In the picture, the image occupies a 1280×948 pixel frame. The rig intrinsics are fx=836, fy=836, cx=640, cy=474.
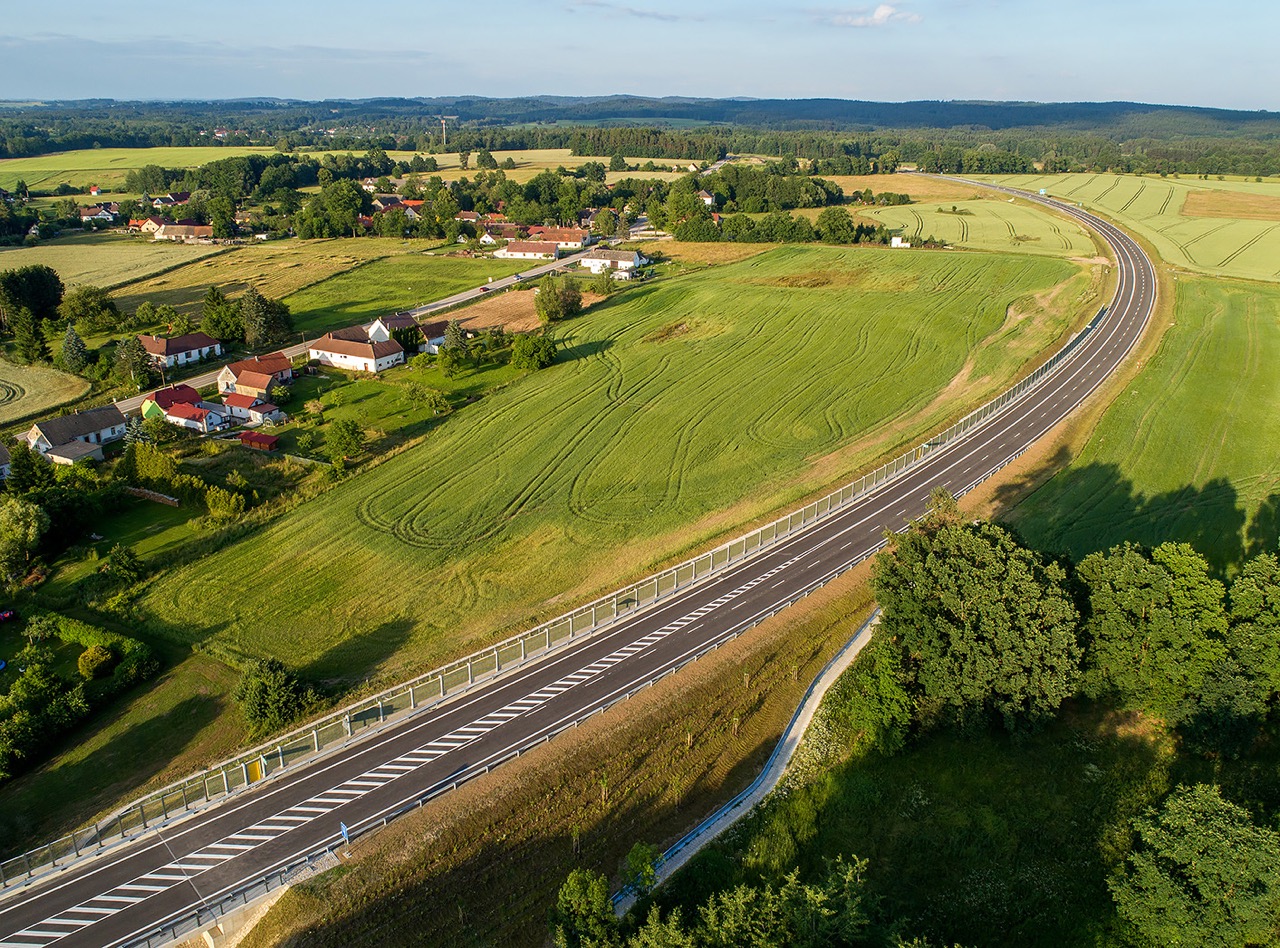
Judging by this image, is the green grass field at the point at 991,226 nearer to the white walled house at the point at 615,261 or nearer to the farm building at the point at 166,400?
the white walled house at the point at 615,261

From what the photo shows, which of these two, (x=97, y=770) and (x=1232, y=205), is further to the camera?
(x=1232, y=205)

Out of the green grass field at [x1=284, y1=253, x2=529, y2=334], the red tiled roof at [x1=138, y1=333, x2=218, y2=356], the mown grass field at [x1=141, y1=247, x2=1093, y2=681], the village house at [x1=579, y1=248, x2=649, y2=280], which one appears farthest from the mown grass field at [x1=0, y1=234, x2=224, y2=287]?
the mown grass field at [x1=141, y1=247, x2=1093, y2=681]

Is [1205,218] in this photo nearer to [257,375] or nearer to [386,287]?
[386,287]

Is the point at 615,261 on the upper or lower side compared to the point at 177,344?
upper

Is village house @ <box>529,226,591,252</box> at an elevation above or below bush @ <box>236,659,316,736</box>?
above

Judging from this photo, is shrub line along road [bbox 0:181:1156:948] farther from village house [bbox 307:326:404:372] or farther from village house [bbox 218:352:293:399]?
village house [bbox 307:326:404:372]

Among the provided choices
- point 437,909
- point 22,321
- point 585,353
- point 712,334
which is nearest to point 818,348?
point 712,334

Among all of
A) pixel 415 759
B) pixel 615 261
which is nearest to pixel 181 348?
pixel 615 261

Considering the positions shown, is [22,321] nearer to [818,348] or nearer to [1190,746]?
[818,348]
